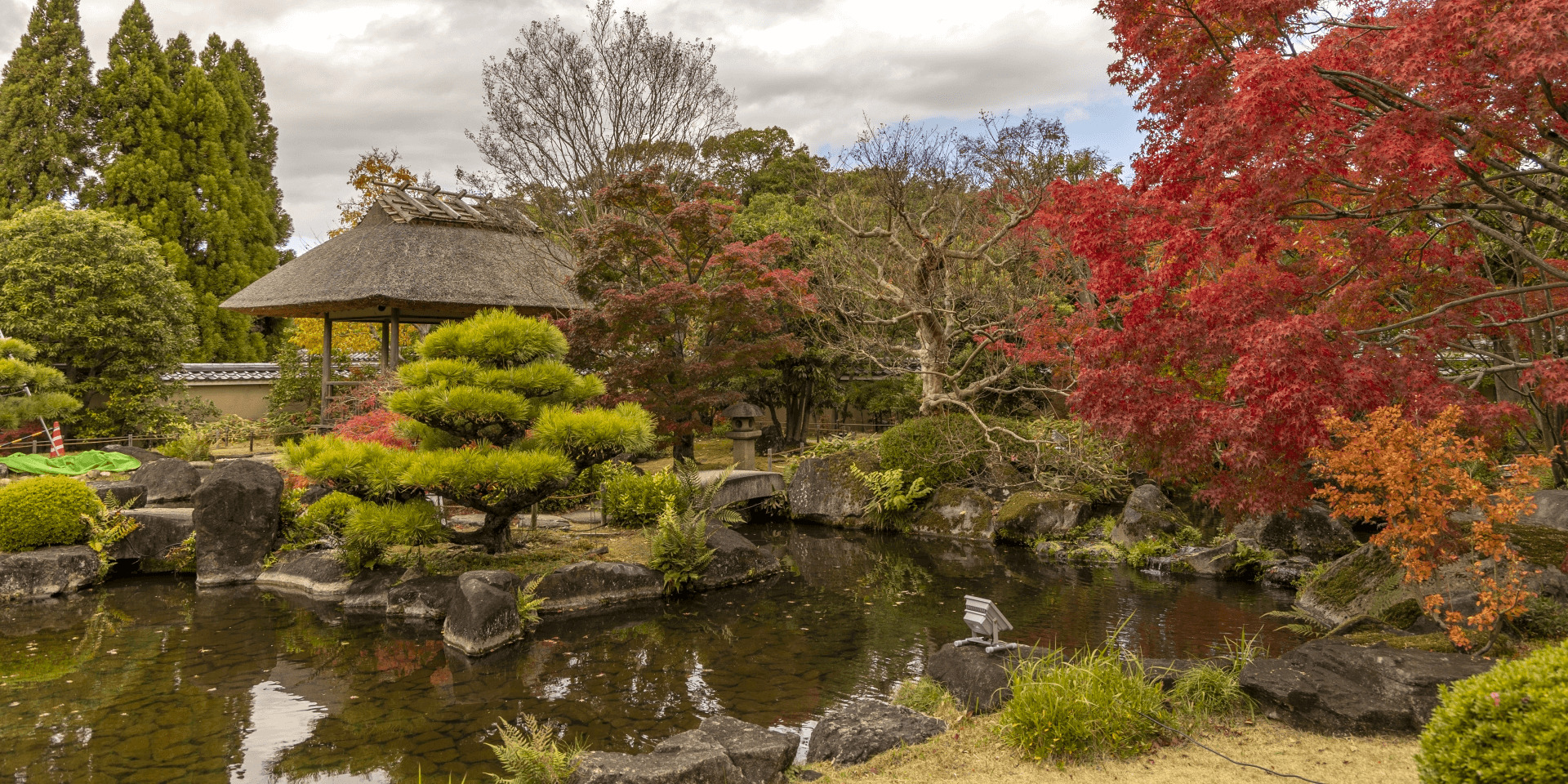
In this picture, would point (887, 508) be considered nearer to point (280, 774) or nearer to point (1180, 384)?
point (1180, 384)

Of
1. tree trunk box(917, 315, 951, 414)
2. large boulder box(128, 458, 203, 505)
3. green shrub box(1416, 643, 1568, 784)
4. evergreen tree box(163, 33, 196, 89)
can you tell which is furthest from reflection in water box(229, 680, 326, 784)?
evergreen tree box(163, 33, 196, 89)

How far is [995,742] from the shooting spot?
4.21 metres

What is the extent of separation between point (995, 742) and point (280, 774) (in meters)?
3.73

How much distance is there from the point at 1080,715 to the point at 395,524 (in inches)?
229

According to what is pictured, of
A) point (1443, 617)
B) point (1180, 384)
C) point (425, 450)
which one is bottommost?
point (1443, 617)

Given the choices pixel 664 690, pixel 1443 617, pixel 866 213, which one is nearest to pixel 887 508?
Result: pixel 866 213

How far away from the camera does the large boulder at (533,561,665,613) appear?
7738 mm

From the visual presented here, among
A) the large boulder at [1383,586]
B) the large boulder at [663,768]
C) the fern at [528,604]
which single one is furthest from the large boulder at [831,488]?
the large boulder at [663,768]

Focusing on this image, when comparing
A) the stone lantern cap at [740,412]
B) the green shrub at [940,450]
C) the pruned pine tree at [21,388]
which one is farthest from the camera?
the stone lantern cap at [740,412]

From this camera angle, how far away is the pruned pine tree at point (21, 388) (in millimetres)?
11297

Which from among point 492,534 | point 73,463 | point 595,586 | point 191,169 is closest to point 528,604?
point 595,586

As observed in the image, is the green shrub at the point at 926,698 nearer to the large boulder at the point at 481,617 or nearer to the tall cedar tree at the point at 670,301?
the large boulder at the point at 481,617

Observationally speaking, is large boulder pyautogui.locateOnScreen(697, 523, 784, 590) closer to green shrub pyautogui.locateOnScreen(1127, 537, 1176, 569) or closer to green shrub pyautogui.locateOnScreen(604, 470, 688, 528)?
green shrub pyautogui.locateOnScreen(604, 470, 688, 528)

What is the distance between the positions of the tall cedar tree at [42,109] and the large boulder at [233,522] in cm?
1614
